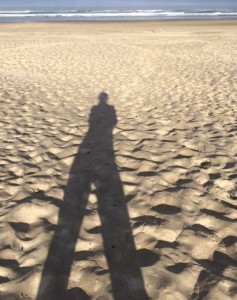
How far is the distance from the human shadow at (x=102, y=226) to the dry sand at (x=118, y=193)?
14mm

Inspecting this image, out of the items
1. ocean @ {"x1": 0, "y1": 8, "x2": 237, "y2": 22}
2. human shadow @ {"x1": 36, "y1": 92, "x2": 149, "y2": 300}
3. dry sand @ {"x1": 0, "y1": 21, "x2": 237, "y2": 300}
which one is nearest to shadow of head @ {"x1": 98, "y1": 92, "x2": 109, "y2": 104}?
dry sand @ {"x1": 0, "y1": 21, "x2": 237, "y2": 300}

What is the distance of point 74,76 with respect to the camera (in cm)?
1238

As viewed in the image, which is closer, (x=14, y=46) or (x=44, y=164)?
(x=44, y=164)

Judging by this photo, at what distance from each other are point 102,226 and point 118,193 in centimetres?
79

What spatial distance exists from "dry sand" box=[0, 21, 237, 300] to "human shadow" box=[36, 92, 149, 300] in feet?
0.05

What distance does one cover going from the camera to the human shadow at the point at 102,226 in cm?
326

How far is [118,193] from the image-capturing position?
4.75 metres

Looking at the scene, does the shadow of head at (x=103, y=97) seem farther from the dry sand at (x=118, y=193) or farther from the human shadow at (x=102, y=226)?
the human shadow at (x=102, y=226)

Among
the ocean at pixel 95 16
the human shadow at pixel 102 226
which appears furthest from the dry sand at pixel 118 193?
the ocean at pixel 95 16

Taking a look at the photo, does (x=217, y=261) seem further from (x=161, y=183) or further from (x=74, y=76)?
(x=74, y=76)

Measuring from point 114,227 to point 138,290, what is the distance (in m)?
0.98

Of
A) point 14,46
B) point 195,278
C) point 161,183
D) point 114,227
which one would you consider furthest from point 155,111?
point 14,46

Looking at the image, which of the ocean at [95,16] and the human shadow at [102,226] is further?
the ocean at [95,16]

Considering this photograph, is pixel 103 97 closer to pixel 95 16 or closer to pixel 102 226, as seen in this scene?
pixel 102 226
